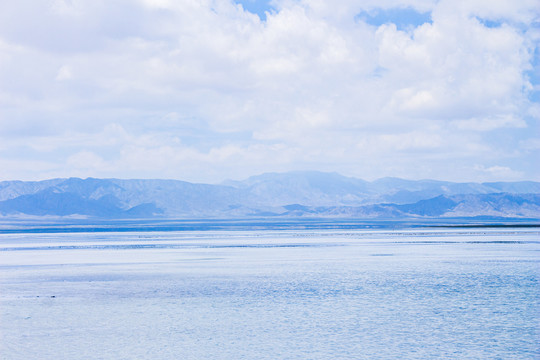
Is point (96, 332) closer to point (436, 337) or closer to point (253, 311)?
point (253, 311)

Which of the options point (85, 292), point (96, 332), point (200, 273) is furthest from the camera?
point (200, 273)

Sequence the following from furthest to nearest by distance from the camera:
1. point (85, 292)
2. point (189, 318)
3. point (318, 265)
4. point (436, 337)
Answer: point (318, 265) → point (85, 292) → point (189, 318) → point (436, 337)

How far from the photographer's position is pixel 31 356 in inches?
Result: 917

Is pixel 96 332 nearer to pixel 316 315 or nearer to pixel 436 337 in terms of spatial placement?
pixel 316 315

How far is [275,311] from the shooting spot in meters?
31.6

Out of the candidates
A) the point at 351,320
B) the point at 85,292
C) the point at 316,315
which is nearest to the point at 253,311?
the point at 316,315

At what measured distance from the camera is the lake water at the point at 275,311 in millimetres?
24062

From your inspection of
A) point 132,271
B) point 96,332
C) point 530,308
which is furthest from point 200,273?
point 530,308

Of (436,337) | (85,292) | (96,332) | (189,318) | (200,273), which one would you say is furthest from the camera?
(200,273)

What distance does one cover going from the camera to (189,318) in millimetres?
30109

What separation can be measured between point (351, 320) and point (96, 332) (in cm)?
1055

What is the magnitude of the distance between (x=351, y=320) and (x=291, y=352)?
19.4ft

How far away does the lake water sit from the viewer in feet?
78.9

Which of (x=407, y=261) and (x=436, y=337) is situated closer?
(x=436, y=337)
